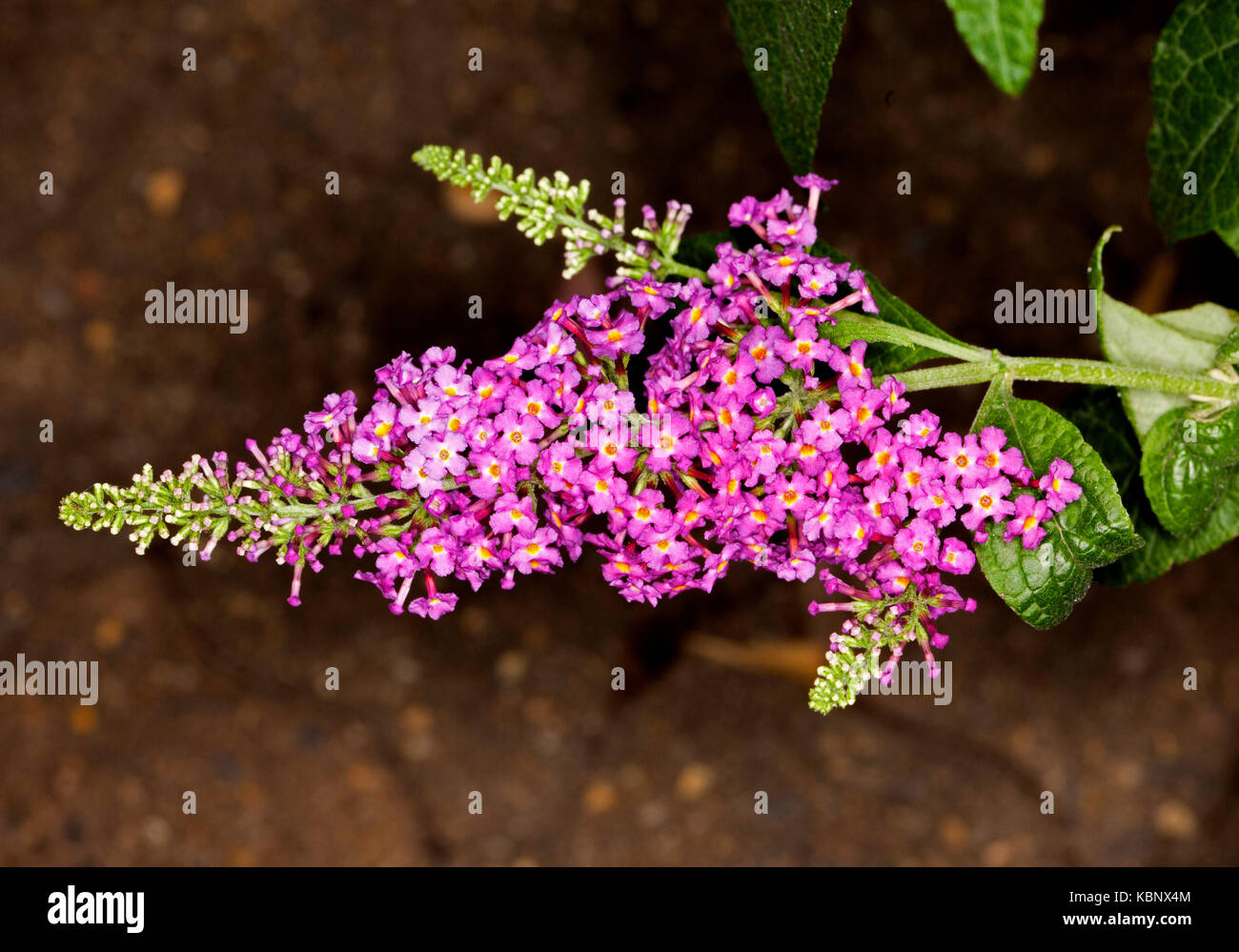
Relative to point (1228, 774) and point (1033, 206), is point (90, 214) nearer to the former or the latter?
point (1033, 206)

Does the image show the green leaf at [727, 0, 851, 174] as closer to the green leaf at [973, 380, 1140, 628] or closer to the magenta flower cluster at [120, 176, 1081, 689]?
the magenta flower cluster at [120, 176, 1081, 689]

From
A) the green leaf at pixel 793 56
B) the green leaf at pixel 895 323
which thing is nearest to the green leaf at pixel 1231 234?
the green leaf at pixel 895 323

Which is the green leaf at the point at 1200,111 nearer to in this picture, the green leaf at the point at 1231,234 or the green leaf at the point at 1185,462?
the green leaf at the point at 1231,234

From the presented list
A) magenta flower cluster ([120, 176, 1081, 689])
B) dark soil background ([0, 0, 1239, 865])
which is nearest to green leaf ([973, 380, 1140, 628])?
magenta flower cluster ([120, 176, 1081, 689])

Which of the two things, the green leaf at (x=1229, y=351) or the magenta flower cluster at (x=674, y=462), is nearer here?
the magenta flower cluster at (x=674, y=462)
